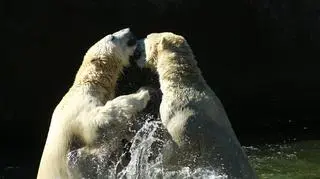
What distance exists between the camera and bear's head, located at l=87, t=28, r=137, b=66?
5234 millimetres

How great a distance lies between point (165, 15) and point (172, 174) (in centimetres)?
1037

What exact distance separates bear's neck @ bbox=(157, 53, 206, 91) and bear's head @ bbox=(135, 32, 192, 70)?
0.05 metres

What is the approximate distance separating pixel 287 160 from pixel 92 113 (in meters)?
5.99

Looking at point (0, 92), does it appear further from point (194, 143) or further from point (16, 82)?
point (194, 143)

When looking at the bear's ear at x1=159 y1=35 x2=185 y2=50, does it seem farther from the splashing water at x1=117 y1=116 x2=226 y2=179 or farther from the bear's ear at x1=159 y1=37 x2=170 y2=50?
the splashing water at x1=117 y1=116 x2=226 y2=179

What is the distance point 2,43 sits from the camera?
14164 mm

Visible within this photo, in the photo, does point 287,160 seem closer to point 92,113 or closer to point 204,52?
point 204,52

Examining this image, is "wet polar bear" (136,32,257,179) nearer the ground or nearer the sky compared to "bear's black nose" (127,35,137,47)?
nearer the ground

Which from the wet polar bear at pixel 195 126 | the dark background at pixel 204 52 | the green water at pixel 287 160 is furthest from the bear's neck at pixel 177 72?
the dark background at pixel 204 52

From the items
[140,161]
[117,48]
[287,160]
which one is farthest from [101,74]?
[287,160]

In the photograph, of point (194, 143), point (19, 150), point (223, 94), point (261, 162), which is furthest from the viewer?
point (223, 94)

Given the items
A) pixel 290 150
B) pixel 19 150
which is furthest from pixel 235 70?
pixel 19 150

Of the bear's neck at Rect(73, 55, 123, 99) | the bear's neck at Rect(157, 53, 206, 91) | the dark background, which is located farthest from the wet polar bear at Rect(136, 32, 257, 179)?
the dark background

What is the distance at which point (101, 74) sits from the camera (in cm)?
515
